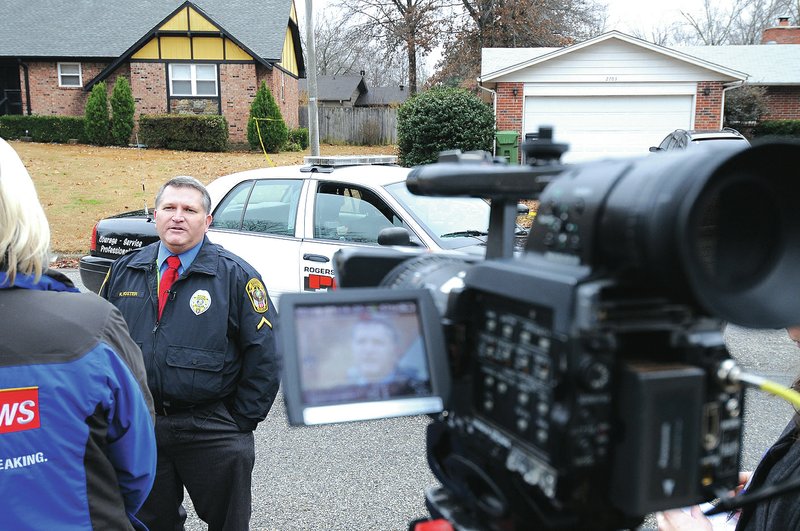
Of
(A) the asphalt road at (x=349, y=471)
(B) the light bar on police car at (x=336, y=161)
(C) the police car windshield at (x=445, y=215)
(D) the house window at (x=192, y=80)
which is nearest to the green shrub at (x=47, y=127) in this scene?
(D) the house window at (x=192, y=80)

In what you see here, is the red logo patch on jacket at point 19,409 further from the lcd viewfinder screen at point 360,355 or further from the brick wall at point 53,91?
the brick wall at point 53,91

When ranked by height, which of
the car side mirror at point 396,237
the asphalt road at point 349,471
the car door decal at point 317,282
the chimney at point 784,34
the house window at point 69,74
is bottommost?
the asphalt road at point 349,471

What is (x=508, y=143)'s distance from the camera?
1852cm

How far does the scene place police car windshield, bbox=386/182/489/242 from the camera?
574 centimetres

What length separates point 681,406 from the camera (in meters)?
0.99

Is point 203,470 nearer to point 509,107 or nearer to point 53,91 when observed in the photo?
point 509,107

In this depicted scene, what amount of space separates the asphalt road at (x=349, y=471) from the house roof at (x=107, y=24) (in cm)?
2463

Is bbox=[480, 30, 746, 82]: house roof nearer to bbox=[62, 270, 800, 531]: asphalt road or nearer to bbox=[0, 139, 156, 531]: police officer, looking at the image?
bbox=[62, 270, 800, 531]: asphalt road

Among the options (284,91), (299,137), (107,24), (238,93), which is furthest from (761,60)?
(107,24)

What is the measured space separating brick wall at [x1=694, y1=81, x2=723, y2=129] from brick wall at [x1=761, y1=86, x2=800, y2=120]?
8851mm

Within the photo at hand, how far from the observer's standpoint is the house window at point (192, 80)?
27.5 metres

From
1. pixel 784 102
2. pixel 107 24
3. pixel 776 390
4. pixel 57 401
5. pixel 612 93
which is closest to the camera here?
pixel 776 390

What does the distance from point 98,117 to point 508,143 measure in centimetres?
1559

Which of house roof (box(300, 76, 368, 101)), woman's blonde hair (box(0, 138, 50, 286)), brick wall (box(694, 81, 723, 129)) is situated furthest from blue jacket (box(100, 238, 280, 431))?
house roof (box(300, 76, 368, 101))
